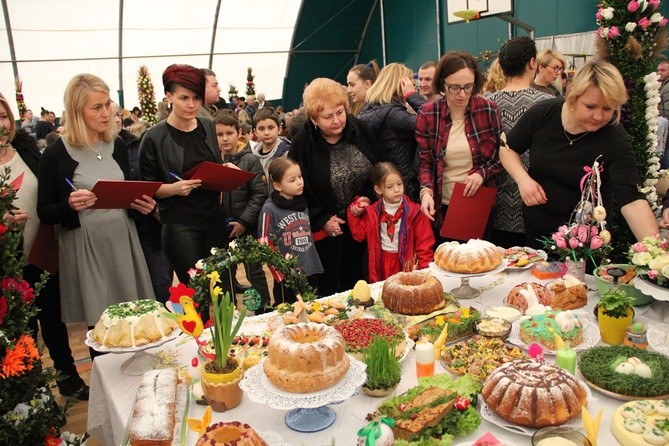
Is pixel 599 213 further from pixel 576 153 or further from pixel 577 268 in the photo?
pixel 576 153

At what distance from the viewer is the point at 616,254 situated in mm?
3436

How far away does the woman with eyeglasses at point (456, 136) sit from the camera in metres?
3.06

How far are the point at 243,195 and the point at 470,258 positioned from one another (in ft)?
6.85

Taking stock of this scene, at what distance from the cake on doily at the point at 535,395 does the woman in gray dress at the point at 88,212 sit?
83.6 inches

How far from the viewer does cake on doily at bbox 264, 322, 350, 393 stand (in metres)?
1.48

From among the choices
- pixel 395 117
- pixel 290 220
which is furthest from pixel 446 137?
pixel 290 220

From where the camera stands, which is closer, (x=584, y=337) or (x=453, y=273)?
Result: (x=584, y=337)

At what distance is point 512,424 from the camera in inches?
58.5

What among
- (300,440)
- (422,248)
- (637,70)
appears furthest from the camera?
(637,70)

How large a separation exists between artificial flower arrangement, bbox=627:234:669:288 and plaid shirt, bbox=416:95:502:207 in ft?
3.63

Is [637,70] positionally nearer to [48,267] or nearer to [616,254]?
[616,254]

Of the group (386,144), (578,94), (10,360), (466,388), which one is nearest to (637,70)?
(578,94)

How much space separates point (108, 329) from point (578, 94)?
2.16 m

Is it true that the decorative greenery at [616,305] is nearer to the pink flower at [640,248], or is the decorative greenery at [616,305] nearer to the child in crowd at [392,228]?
the pink flower at [640,248]
